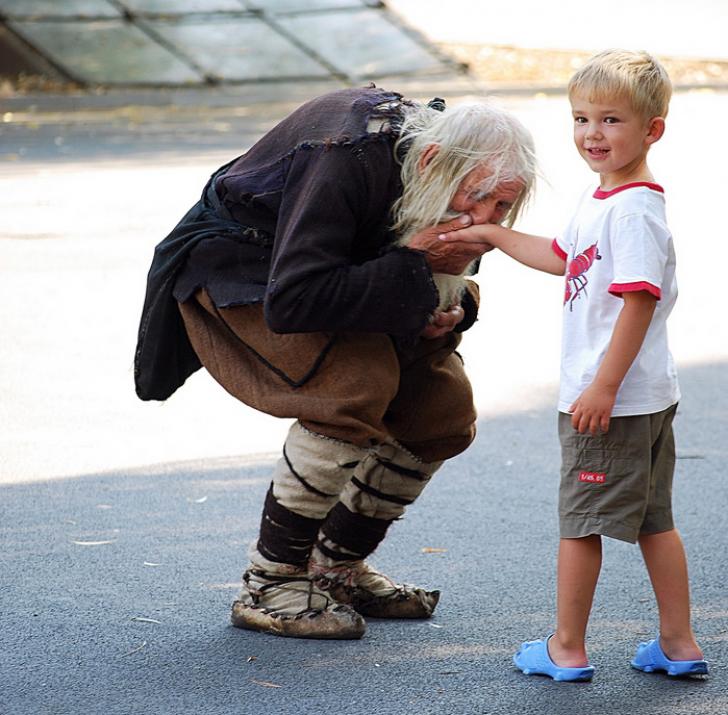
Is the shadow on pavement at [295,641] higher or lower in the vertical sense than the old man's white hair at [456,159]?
lower

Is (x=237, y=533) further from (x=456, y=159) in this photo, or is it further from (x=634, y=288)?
(x=634, y=288)

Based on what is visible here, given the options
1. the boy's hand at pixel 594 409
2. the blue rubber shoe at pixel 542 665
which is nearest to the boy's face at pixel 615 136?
the boy's hand at pixel 594 409

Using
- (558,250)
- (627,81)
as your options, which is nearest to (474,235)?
(558,250)

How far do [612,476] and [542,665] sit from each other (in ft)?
1.55

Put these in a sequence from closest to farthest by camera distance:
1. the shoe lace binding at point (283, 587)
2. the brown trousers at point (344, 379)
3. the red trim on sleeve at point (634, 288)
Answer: the red trim on sleeve at point (634, 288), the brown trousers at point (344, 379), the shoe lace binding at point (283, 587)

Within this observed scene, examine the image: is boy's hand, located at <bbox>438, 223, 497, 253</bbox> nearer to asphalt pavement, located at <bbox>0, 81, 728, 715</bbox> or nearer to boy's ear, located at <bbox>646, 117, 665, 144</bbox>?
asphalt pavement, located at <bbox>0, 81, 728, 715</bbox>

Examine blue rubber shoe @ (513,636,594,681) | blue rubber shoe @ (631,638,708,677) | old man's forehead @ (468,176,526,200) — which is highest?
old man's forehead @ (468,176,526,200)

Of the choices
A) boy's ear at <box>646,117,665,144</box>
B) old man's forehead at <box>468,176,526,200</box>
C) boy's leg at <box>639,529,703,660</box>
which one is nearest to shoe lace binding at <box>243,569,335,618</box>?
boy's leg at <box>639,529,703,660</box>

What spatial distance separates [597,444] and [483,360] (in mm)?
3214

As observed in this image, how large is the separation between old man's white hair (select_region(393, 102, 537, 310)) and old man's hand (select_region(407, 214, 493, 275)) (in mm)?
15

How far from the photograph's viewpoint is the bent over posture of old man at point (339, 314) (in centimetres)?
300

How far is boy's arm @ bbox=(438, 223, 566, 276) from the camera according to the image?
300 cm

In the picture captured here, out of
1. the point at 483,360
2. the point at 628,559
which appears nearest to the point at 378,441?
the point at 628,559

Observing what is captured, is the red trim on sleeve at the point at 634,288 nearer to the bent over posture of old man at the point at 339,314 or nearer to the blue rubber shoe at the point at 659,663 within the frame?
the bent over posture of old man at the point at 339,314
